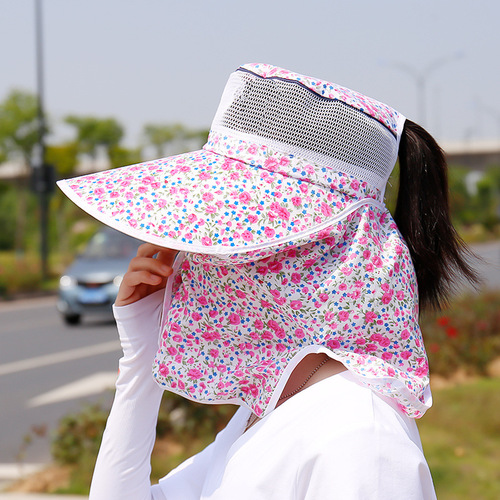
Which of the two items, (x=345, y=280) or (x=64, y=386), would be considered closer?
(x=345, y=280)

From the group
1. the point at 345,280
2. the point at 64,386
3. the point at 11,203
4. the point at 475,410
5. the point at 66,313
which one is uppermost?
the point at 345,280

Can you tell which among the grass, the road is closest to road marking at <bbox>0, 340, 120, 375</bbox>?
the road

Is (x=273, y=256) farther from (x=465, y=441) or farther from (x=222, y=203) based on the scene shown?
(x=465, y=441)

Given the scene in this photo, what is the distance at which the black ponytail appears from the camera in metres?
1.39

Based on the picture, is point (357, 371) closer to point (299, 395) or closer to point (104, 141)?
point (299, 395)

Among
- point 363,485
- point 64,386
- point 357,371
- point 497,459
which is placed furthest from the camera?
point 64,386

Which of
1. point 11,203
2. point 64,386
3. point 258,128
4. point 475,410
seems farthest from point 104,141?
point 258,128

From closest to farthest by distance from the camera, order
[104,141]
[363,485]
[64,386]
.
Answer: [363,485] < [64,386] < [104,141]

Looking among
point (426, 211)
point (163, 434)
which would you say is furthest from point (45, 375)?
point (426, 211)

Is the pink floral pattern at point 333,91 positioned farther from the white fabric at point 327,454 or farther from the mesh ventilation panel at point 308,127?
the white fabric at point 327,454

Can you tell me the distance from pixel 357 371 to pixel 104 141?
3831 centimetres

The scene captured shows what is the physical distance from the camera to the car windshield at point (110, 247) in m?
12.5

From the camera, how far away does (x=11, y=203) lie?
1507 inches

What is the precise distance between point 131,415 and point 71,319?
11988 millimetres
